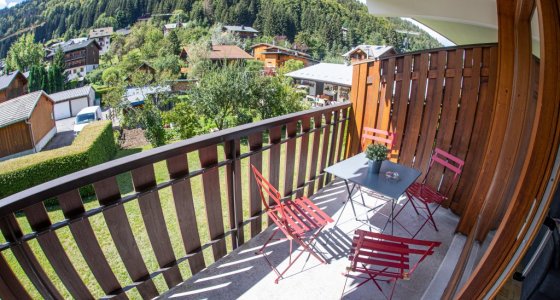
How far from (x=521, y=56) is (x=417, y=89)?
1430 millimetres

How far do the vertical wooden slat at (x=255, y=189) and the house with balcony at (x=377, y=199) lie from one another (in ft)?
0.05

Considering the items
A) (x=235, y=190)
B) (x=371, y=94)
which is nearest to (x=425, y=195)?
(x=371, y=94)

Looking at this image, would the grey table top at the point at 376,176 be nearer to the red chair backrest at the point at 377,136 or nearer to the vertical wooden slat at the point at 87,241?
the red chair backrest at the point at 377,136

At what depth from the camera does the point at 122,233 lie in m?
1.80

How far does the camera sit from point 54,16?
90.3 meters

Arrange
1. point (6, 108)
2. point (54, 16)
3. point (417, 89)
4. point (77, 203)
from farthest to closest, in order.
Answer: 1. point (54, 16)
2. point (6, 108)
3. point (417, 89)
4. point (77, 203)

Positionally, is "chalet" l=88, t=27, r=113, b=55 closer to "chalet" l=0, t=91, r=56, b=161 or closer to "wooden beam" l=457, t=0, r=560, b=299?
"chalet" l=0, t=91, r=56, b=161

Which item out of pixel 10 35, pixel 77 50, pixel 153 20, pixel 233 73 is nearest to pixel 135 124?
pixel 233 73

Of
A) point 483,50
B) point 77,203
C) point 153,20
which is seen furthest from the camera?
point 153,20

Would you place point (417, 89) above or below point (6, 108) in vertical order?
above

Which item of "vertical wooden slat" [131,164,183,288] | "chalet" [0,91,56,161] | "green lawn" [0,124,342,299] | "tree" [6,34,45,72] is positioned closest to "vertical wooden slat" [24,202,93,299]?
"vertical wooden slat" [131,164,183,288]

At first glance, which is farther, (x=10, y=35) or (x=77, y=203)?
(x=10, y=35)

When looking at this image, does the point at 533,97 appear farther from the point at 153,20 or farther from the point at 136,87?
the point at 153,20

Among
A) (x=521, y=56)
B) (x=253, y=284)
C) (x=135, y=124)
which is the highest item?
(x=521, y=56)
